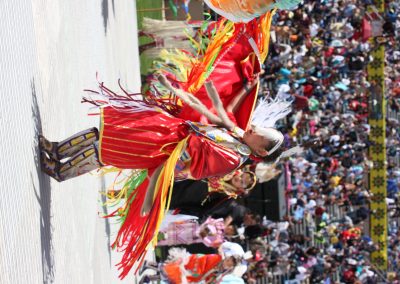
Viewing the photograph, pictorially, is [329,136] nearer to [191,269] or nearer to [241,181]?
[191,269]

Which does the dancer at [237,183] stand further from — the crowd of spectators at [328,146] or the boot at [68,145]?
the crowd of spectators at [328,146]

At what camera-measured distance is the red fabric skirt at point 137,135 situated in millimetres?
4141

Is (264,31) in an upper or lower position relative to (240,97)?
upper

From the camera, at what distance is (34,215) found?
12.3 feet

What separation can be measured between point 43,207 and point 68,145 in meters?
0.49

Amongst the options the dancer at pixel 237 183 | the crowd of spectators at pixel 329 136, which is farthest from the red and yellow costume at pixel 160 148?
the crowd of spectators at pixel 329 136

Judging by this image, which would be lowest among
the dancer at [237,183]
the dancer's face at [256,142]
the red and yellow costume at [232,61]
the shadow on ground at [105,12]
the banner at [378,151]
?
the banner at [378,151]

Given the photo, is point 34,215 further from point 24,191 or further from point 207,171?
point 207,171

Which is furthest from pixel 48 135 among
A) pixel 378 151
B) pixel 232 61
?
pixel 378 151

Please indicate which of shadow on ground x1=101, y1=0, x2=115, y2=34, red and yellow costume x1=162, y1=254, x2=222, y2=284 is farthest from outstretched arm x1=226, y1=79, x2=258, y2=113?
red and yellow costume x1=162, y1=254, x2=222, y2=284

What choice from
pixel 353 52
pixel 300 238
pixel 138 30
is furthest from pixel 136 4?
pixel 353 52

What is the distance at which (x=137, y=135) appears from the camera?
4137mm

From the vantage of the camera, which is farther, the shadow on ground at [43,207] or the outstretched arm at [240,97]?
the outstretched arm at [240,97]

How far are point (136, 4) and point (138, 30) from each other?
512 millimetres
